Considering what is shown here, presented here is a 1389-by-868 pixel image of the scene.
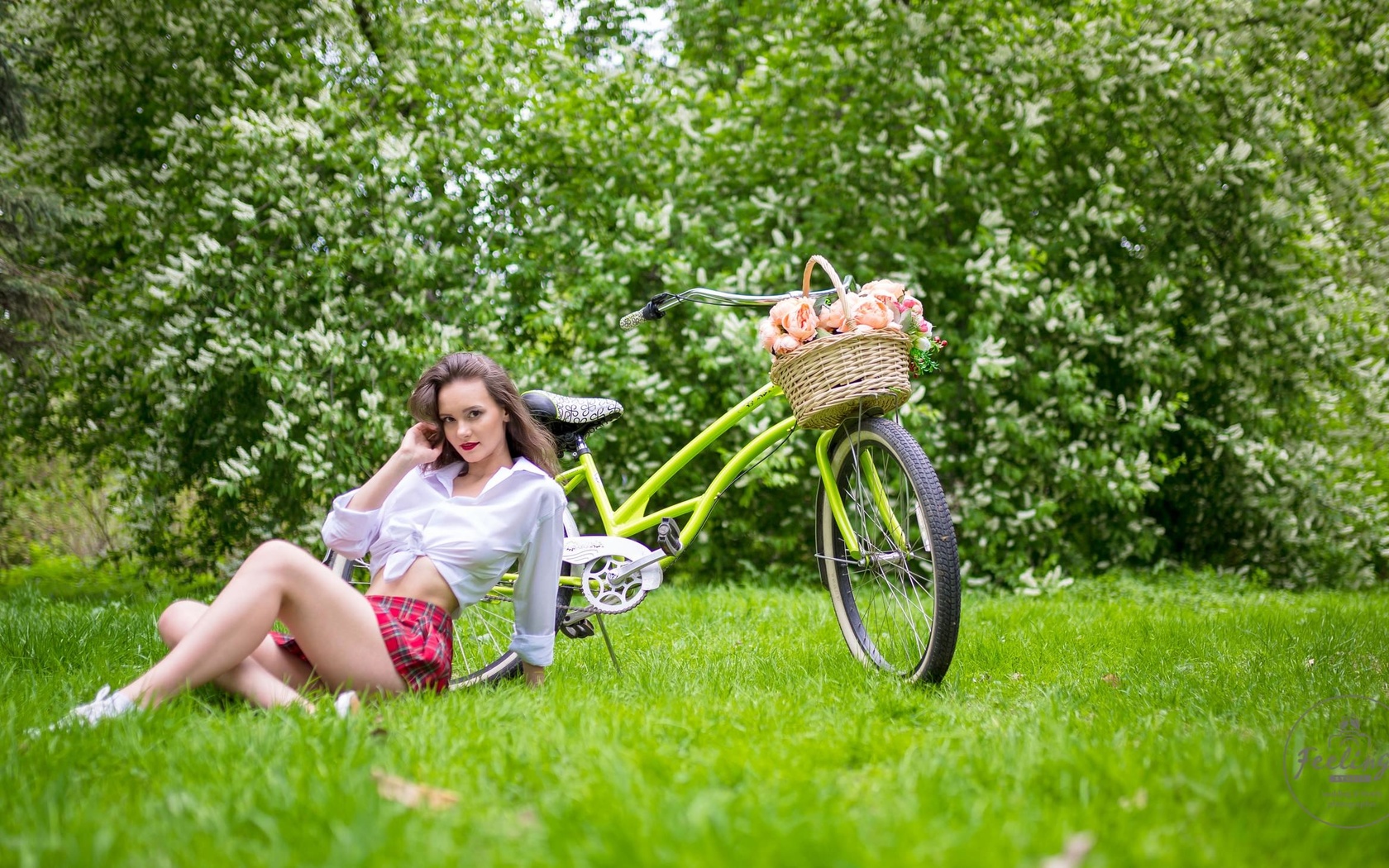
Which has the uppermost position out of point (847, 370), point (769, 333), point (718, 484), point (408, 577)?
point (769, 333)

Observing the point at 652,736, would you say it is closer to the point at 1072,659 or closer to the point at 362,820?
the point at 362,820

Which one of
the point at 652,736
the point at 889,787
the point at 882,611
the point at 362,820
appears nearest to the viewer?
the point at 362,820

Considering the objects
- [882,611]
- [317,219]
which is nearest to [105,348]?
[317,219]

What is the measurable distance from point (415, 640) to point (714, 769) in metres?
1.00

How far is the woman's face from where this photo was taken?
2748 millimetres

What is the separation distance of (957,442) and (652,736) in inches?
170

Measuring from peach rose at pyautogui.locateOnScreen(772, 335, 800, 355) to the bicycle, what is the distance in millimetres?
201

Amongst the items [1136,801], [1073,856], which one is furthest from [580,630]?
[1073,856]

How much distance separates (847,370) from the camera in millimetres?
2742

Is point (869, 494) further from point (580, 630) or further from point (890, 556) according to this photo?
point (580, 630)

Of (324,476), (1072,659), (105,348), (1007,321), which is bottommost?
(1072,659)

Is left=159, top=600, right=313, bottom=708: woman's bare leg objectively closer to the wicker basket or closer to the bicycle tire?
the bicycle tire

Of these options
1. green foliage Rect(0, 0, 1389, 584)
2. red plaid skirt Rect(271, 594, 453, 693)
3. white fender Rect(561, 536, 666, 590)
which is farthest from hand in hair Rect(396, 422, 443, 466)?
green foliage Rect(0, 0, 1389, 584)

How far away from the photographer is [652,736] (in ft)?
6.73
